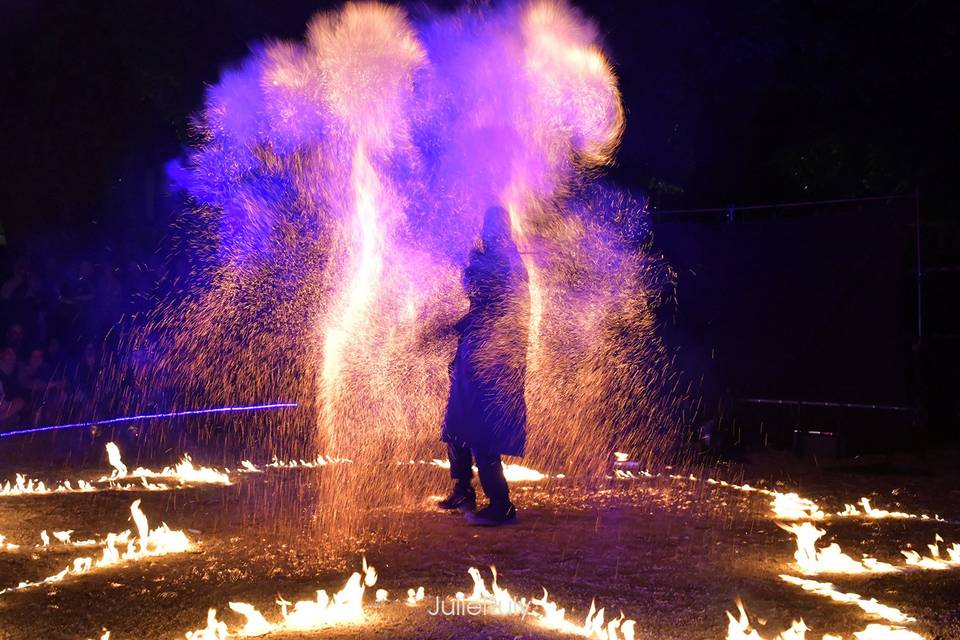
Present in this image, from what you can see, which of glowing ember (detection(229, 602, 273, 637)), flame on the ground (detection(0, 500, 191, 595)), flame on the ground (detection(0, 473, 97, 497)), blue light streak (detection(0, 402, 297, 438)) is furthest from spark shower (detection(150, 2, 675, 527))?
glowing ember (detection(229, 602, 273, 637))

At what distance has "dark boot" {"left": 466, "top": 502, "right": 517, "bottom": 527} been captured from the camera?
7555mm

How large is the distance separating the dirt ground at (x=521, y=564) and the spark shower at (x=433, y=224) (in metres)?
2.39

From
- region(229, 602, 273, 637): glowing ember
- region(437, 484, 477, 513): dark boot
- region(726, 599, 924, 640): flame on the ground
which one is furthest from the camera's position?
region(437, 484, 477, 513): dark boot

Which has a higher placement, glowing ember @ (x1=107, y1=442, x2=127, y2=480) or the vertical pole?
the vertical pole

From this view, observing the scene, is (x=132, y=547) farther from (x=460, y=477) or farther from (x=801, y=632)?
(x=801, y=632)

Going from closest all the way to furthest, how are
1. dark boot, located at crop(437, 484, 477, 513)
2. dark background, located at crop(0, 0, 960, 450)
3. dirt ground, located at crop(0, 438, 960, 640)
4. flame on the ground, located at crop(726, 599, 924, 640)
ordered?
flame on the ground, located at crop(726, 599, 924, 640), dirt ground, located at crop(0, 438, 960, 640), dark boot, located at crop(437, 484, 477, 513), dark background, located at crop(0, 0, 960, 450)

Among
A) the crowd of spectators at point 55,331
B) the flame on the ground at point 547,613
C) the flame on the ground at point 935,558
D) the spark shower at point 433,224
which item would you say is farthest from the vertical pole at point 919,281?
the crowd of spectators at point 55,331

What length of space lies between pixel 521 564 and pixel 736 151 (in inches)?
531

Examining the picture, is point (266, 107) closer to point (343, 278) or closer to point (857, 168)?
point (343, 278)

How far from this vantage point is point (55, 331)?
13906 mm

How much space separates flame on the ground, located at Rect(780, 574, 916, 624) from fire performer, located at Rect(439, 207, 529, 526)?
2.37m

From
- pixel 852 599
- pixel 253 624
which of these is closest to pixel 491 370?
pixel 852 599

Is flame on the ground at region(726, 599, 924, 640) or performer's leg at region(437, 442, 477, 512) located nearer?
flame on the ground at region(726, 599, 924, 640)

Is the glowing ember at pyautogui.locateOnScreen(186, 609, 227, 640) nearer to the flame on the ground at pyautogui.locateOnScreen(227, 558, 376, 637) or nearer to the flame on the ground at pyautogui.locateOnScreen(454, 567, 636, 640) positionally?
the flame on the ground at pyautogui.locateOnScreen(227, 558, 376, 637)
